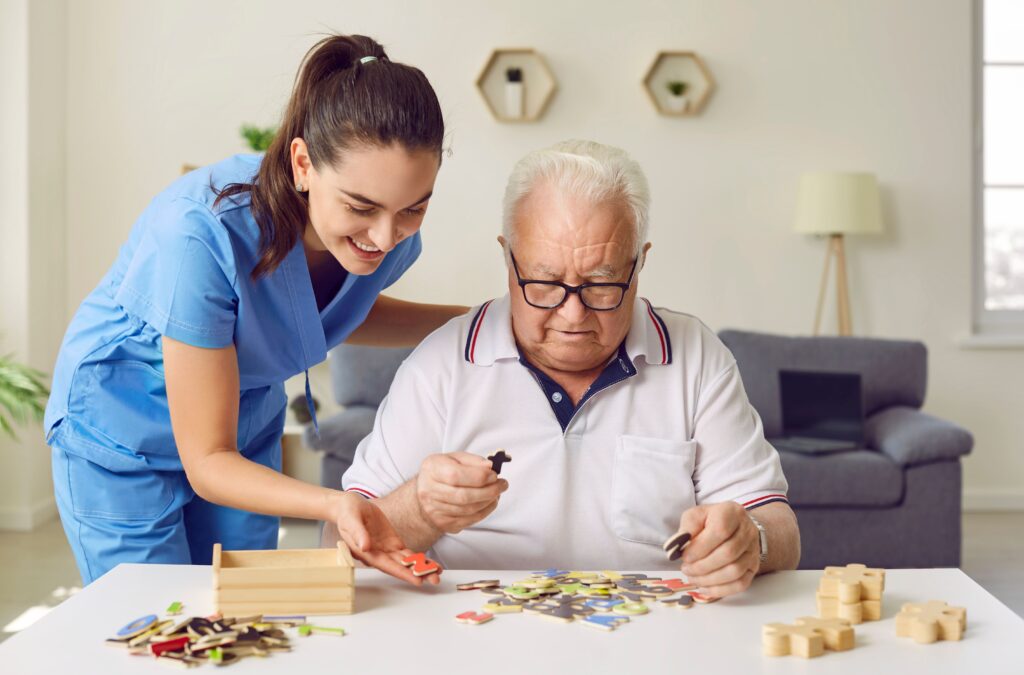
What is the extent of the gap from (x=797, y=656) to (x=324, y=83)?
41.9 inches

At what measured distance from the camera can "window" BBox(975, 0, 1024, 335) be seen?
5273 millimetres

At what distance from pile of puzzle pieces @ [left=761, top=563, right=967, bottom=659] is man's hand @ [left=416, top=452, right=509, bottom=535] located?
0.41 m

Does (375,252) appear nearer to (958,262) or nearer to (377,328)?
(377,328)

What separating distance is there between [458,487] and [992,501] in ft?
14.8

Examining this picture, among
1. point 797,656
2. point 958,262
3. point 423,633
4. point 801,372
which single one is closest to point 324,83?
point 423,633

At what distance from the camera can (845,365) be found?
4500mm

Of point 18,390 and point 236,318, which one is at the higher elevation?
point 236,318

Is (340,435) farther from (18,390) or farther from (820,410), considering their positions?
(820,410)

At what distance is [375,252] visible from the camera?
1.67 m

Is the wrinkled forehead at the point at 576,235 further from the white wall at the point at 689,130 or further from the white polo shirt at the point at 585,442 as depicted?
the white wall at the point at 689,130

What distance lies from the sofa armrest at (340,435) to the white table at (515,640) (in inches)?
97.7

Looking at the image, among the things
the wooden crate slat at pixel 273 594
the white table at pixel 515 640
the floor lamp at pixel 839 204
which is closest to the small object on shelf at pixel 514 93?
the floor lamp at pixel 839 204

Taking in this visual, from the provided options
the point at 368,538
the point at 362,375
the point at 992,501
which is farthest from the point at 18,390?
the point at 992,501

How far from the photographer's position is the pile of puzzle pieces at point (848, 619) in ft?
3.98
